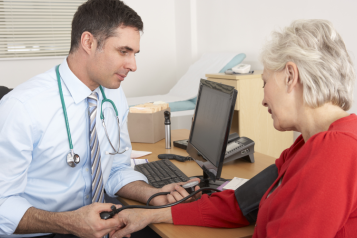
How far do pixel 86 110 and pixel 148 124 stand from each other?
0.74 m

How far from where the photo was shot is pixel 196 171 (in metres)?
1.58

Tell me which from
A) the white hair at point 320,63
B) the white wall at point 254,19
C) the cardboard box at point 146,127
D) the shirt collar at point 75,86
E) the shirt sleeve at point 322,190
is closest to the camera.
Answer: the shirt sleeve at point 322,190

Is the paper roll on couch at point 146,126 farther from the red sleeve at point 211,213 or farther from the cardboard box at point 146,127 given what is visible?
the red sleeve at point 211,213

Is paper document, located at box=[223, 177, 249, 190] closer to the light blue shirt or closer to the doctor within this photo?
the doctor

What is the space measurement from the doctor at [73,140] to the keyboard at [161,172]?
8 cm

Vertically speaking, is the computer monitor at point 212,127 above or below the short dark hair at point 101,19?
below

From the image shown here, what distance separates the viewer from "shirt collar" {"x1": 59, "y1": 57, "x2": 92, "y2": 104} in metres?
1.38

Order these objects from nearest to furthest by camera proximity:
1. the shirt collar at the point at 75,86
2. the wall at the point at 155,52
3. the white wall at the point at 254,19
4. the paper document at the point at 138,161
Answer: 1. the shirt collar at the point at 75,86
2. the paper document at the point at 138,161
3. the white wall at the point at 254,19
4. the wall at the point at 155,52

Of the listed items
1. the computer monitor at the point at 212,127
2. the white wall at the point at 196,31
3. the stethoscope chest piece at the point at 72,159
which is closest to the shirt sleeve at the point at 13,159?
the stethoscope chest piece at the point at 72,159

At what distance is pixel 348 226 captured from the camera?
0.74 m

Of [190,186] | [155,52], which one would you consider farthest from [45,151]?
[155,52]

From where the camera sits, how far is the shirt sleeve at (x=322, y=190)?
0.71 metres

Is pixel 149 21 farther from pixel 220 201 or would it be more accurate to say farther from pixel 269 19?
pixel 220 201

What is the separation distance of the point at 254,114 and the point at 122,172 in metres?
1.72
